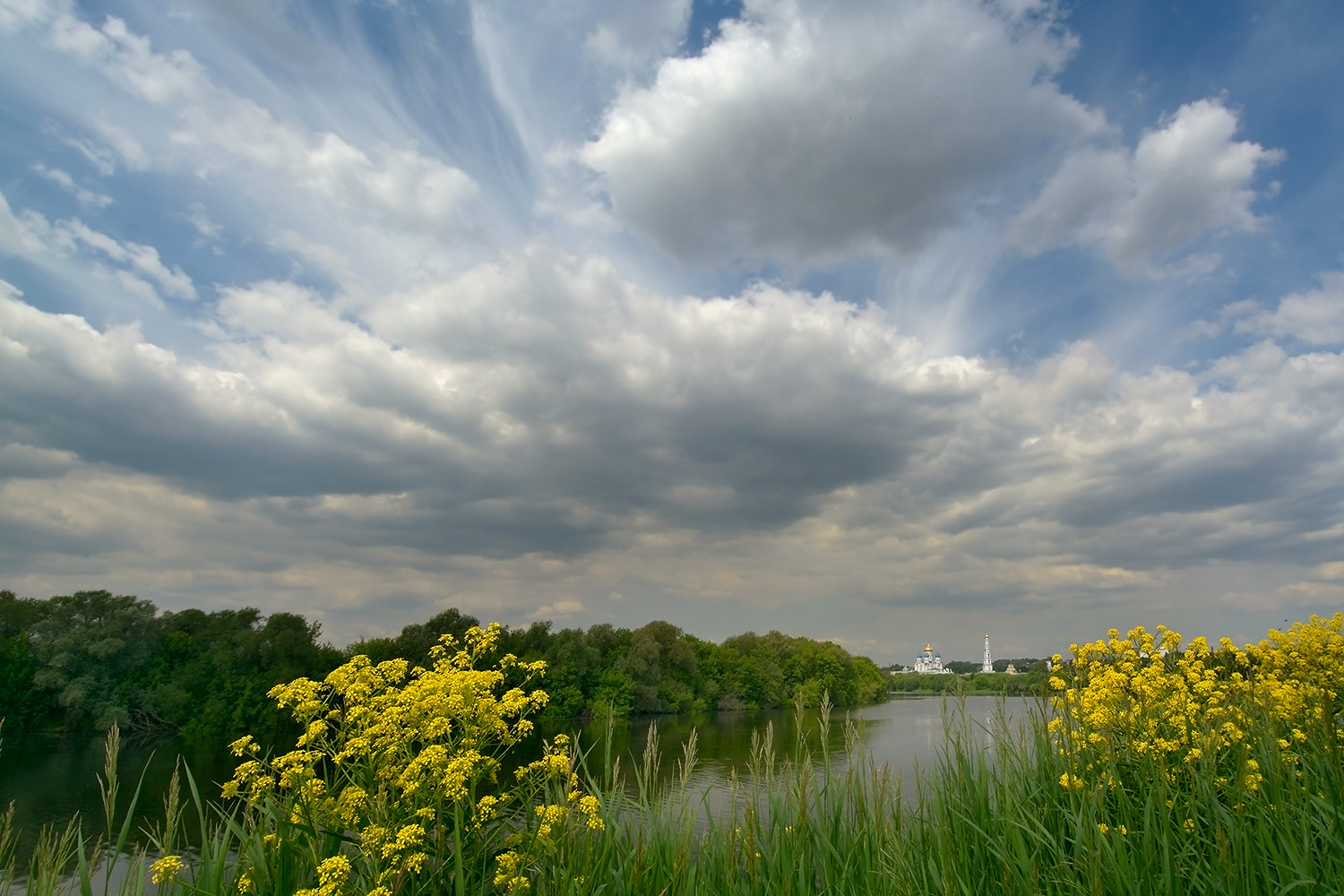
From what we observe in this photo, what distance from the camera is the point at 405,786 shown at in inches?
201

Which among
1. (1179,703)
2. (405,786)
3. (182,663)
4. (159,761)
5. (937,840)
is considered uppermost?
(1179,703)

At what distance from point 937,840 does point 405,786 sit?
4.01 metres

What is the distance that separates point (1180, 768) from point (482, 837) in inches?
228

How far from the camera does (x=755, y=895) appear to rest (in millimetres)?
4879

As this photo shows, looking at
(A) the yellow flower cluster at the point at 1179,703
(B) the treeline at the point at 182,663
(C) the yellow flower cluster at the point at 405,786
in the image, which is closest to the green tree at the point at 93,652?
(B) the treeline at the point at 182,663

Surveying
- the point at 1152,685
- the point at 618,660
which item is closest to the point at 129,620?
the point at 618,660

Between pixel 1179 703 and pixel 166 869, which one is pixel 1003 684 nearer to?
pixel 1179 703

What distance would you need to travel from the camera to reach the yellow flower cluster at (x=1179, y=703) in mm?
6117

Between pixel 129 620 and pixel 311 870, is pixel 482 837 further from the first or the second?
pixel 129 620

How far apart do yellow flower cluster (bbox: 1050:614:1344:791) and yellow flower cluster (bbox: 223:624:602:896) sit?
4.21m

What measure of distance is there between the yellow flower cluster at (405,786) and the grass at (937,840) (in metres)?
0.23

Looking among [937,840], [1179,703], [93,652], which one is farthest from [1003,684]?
[93,652]

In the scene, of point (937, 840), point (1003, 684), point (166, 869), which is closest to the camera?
point (166, 869)

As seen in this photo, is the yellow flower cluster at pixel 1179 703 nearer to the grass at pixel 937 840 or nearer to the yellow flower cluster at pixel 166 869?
the grass at pixel 937 840
